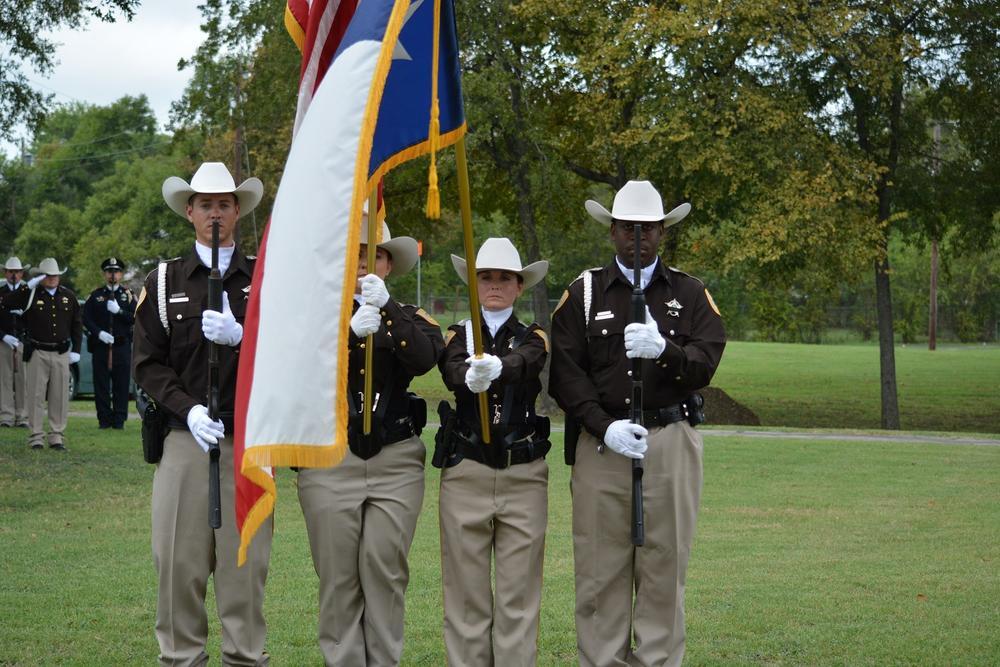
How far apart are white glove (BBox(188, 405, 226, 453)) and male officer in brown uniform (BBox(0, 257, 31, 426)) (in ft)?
43.9

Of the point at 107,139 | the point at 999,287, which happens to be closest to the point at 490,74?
the point at 999,287

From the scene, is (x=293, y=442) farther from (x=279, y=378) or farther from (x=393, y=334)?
(x=393, y=334)


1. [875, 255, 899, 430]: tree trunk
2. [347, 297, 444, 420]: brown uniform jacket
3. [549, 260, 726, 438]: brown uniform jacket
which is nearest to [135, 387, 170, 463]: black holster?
[347, 297, 444, 420]: brown uniform jacket

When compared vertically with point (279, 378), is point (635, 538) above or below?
below

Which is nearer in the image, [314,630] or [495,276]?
[495,276]

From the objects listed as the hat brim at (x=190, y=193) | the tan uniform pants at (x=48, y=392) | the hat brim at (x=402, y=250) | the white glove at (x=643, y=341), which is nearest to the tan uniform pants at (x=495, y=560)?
the white glove at (x=643, y=341)

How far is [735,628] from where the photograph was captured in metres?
7.52

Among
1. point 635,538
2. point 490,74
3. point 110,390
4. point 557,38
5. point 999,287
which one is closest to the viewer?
point 635,538

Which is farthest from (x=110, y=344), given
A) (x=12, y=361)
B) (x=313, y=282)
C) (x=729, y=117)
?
(x=313, y=282)

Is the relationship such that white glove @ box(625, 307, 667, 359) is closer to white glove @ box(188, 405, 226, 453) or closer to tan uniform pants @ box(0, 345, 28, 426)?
white glove @ box(188, 405, 226, 453)

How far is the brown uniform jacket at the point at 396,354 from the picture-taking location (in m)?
5.85

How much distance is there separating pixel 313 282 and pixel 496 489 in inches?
65.3

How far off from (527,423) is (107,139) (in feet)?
261

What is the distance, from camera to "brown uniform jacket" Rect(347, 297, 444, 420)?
19.2 ft
